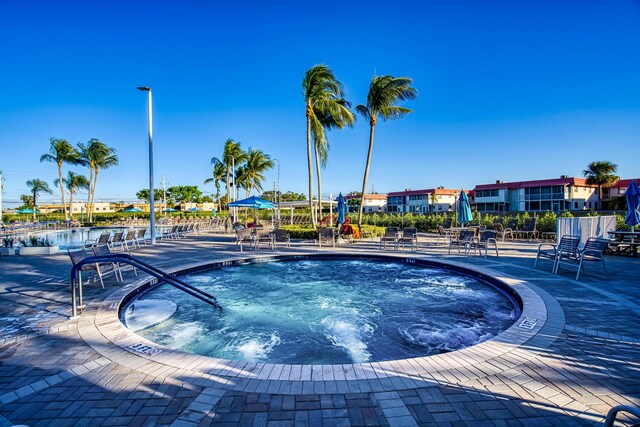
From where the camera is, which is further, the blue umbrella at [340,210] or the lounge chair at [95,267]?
the blue umbrella at [340,210]

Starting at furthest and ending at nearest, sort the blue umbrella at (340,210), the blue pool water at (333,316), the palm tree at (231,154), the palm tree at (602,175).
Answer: the palm tree at (602,175) → the palm tree at (231,154) → the blue umbrella at (340,210) → the blue pool water at (333,316)

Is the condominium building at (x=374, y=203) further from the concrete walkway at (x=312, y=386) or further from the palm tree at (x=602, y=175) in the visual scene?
the concrete walkway at (x=312, y=386)

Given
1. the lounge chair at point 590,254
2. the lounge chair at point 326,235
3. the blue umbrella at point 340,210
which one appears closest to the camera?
the lounge chair at point 590,254

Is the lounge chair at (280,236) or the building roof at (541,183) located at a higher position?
the building roof at (541,183)

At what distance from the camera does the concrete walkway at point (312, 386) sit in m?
2.29

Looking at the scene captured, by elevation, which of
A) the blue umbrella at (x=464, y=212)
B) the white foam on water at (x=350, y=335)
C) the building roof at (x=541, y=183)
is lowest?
the white foam on water at (x=350, y=335)

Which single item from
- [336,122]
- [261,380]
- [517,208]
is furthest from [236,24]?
[517,208]

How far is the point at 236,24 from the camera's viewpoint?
14188 mm

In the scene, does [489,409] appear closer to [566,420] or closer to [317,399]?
[566,420]

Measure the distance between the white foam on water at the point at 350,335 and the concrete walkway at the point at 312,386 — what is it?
985 millimetres

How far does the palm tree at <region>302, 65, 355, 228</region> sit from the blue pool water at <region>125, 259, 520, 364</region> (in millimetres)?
8351

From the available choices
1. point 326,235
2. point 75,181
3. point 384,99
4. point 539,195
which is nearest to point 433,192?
point 539,195

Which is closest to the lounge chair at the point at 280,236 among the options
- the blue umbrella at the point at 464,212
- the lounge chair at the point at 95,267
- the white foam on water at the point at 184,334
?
the lounge chair at the point at 95,267

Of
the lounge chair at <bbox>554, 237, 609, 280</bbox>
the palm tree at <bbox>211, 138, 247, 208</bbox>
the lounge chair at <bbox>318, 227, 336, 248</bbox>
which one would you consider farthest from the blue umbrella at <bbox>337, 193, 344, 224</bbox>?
the palm tree at <bbox>211, 138, 247, 208</bbox>
